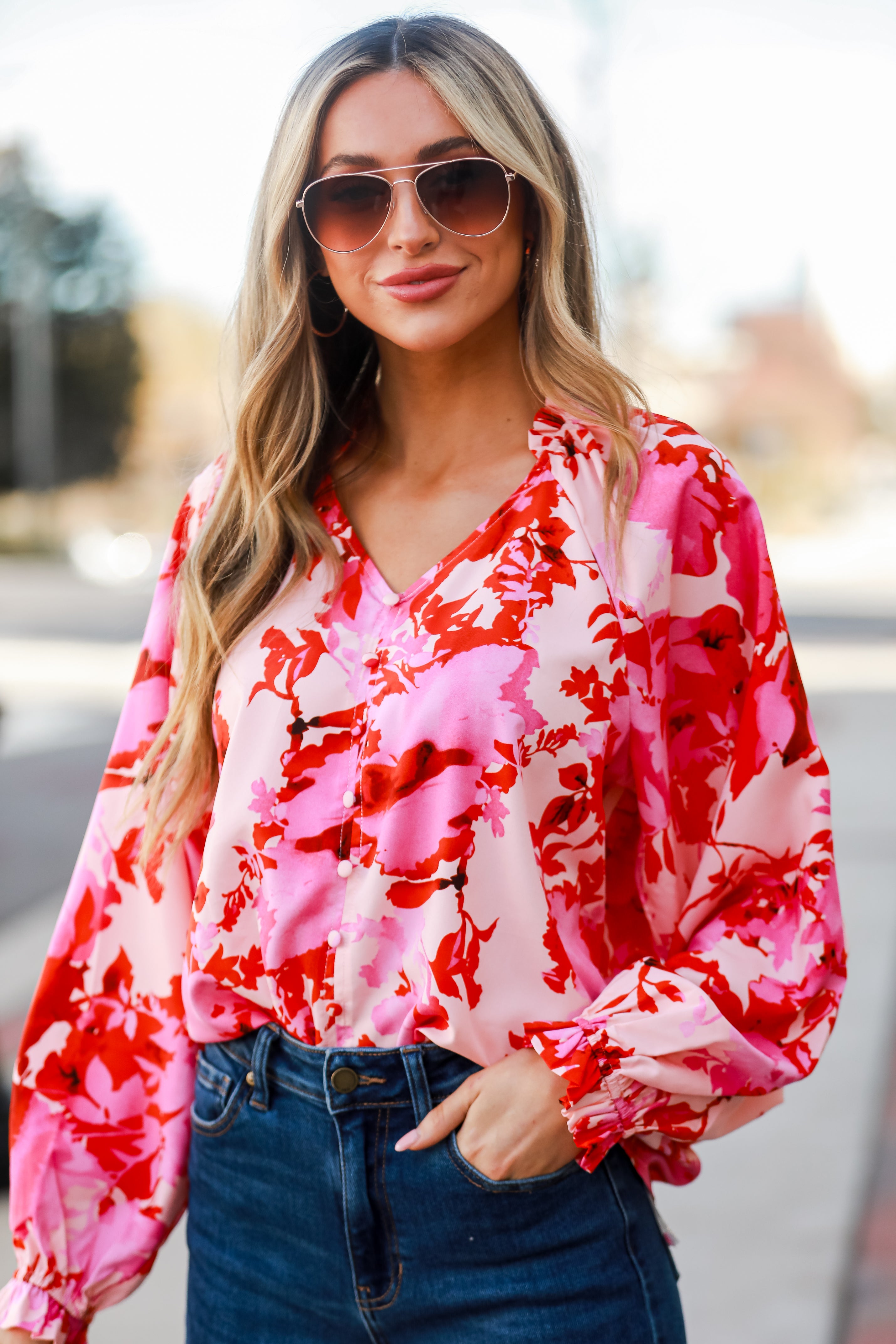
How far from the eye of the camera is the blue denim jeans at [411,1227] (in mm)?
1467

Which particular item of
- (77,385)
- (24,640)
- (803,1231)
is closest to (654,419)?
(803,1231)

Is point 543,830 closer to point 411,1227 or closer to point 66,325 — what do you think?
point 411,1227

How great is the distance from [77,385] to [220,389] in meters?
36.1

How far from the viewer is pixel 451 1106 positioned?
1.47m

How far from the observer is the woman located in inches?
58.0

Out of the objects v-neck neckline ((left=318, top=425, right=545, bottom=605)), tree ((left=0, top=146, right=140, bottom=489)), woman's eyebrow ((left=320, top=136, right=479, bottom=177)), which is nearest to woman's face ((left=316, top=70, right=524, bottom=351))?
woman's eyebrow ((left=320, top=136, right=479, bottom=177))

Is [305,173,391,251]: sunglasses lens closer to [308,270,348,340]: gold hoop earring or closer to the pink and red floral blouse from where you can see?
[308,270,348,340]: gold hoop earring

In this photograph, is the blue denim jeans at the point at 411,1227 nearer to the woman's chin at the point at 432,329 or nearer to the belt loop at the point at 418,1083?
the belt loop at the point at 418,1083

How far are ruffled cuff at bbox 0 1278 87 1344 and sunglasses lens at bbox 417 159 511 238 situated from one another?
55.2 inches

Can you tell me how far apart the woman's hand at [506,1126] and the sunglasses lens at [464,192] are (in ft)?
3.27

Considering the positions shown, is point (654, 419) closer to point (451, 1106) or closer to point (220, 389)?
point (220, 389)

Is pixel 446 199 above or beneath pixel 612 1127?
above

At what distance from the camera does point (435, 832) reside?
4.89ft

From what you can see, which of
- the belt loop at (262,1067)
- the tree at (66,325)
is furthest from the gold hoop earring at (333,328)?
the tree at (66,325)
